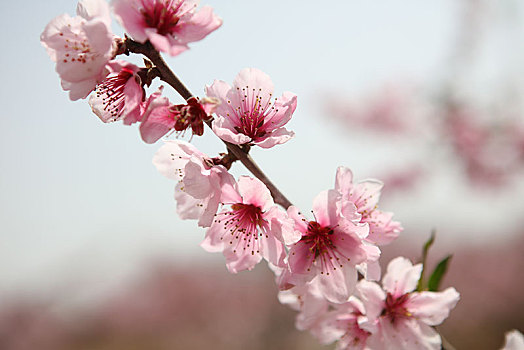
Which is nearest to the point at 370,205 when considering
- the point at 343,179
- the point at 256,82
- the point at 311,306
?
the point at 343,179

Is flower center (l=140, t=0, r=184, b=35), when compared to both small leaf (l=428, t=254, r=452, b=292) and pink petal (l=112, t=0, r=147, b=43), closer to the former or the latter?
pink petal (l=112, t=0, r=147, b=43)

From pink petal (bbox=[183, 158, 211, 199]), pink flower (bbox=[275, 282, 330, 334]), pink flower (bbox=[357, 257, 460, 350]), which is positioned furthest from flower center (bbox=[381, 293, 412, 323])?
pink petal (bbox=[183, 158, 211, 199])

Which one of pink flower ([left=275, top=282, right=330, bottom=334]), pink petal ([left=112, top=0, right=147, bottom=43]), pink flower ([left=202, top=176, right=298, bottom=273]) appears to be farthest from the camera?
pink flower ([left=275, top=282, right=330, bottom=334])

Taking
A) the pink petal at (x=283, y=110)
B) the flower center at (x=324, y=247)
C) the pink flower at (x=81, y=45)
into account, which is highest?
the pink flower at (x=81, y=45)

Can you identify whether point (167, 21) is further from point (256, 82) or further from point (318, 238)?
point (318, 238)

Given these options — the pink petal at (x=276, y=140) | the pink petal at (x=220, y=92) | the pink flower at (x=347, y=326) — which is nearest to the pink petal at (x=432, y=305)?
the pink flower at (x=347, y=326)

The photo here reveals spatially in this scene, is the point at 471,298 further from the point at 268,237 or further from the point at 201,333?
the point at 268,237

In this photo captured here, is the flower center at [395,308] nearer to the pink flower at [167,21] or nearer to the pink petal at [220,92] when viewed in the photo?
the pink petal at [220,92]
